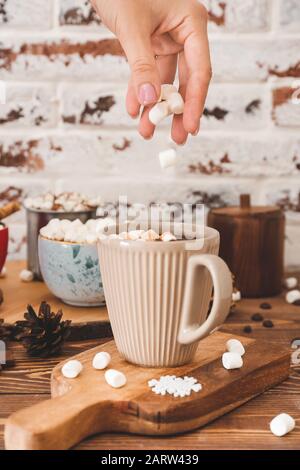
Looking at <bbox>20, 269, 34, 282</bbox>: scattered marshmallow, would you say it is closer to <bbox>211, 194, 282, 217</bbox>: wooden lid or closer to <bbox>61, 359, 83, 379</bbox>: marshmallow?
<bbox>211, 194, 282, 217</bbox>: wooden lid

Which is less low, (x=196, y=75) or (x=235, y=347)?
(x=196, y=75)

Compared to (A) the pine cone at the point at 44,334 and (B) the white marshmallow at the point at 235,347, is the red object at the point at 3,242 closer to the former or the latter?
(A) the pine cone at the point at 44,334

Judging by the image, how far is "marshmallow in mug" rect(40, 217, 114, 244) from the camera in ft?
3.45

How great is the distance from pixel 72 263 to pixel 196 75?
1.17 ft

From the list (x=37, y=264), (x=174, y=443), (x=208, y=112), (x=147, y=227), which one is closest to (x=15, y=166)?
(x=37, y=264)

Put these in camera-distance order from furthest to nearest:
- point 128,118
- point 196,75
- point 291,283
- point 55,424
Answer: point 128,118 → point 291,283 → point 196,75 → point 55,424

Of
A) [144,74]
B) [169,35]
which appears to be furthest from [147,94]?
[169,35]

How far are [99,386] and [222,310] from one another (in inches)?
6.5

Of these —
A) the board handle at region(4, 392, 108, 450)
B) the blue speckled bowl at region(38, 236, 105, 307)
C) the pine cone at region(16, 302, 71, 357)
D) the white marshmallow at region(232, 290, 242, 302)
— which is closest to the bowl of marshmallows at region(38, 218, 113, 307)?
the blue speckled bowl at region(38, 236, 105, 307)

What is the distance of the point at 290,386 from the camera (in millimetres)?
825

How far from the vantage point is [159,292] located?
0.77 m

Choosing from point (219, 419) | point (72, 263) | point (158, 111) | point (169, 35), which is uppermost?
point (169, 35)

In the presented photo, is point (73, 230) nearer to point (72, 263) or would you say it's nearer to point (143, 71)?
point (72, 263)

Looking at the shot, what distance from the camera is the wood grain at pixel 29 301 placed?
1.01m
